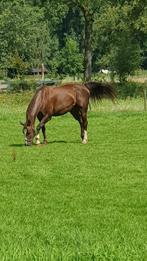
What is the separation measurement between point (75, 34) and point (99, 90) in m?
101

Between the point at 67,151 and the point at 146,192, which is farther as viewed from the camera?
the point at 67,151

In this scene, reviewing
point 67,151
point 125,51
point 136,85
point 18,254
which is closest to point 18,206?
point 18,254

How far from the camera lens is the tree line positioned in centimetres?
5447

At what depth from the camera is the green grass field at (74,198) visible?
673 centimetres

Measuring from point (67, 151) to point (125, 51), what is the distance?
4313 centimetres

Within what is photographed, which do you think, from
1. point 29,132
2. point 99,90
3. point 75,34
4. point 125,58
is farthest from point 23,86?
point 75,34

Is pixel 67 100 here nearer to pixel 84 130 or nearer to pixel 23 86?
pixel 84 130

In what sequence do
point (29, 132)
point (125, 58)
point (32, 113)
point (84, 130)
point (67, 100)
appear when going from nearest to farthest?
1. point (29, 132)
2. point (32, 113)
3. point (84, 130)
4. point (67, 100)
5. point (125, 58)

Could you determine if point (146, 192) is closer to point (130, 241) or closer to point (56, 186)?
point (56, 186)

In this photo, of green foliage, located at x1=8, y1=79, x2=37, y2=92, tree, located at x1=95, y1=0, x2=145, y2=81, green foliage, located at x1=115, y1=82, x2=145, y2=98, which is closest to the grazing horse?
green foliage, located at x1=115, y1=82, x2=145, y2=98

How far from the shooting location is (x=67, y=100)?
2031 cm

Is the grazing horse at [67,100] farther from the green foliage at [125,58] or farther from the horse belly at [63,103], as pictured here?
the green foliage at [125,58]

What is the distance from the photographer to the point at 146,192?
37.1ft

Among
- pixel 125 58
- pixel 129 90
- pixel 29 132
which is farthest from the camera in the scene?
pixel 125 58
